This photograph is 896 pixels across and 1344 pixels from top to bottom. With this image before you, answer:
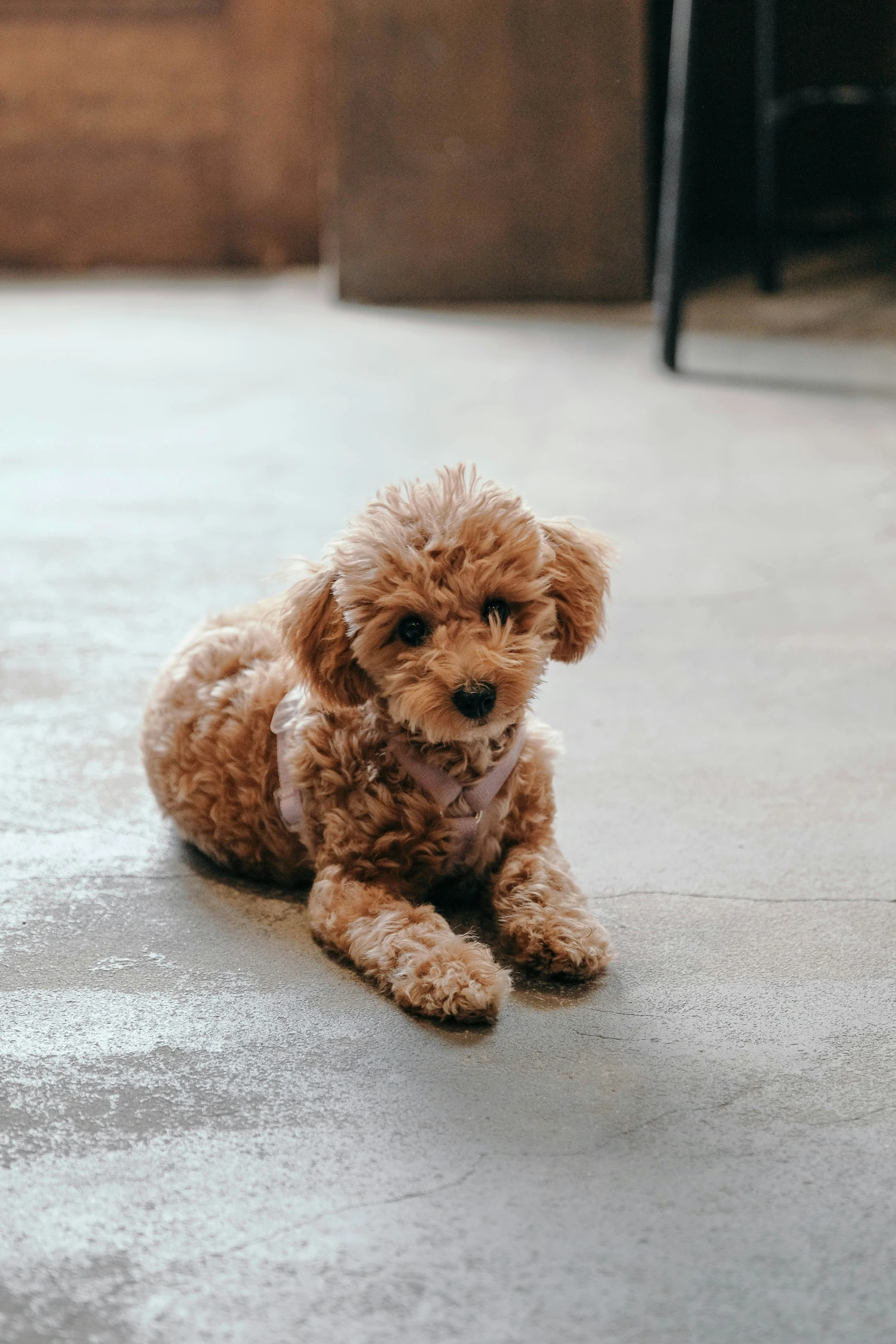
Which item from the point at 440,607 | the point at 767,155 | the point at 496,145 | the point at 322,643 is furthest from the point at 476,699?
the point at 496,145

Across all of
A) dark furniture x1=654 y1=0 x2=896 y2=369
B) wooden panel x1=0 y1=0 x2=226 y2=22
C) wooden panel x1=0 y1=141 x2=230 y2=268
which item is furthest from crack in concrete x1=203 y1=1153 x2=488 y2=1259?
wooden panel x1=0 y1=0 x2=226 y2=22

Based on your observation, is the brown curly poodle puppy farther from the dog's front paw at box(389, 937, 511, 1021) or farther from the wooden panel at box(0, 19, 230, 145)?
the wooden panel at box(0, 19, 230, 145)

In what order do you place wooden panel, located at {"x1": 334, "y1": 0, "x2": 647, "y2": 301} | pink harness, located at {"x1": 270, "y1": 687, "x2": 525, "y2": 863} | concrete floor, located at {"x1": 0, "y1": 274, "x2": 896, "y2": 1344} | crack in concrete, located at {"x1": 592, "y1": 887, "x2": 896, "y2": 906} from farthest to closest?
wooden panel, located at {"x1": 334, "y1": 0, "x2": 647, "y2": 301} < crack in concrete, located at {"x1": 592, "y1": 887, "x2": 896, "y2": 906} < pink harness, located at {"x1": 270, "y1": 687, "x2": 525, "y2": 863} < concrete floor, located at {"x1": 0, "y1": 274, "x2": 896, "y2": 1344}

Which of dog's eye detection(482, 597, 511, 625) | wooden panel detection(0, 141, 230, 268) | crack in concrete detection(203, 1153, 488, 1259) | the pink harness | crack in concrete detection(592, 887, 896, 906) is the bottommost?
wooden panel detection(0, 141, 230, 268)

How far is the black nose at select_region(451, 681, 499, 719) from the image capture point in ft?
6.53

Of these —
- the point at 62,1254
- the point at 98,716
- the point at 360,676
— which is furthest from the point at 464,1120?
the point at 98,716

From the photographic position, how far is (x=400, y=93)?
6945 mm

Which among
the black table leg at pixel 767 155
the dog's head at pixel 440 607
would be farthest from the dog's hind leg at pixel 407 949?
the black table leg at pixel 767 155

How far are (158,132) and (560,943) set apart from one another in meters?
7.69

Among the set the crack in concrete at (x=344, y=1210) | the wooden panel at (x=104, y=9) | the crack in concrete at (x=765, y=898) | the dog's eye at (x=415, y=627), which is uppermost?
the wooden panel at (x=104, y=9)

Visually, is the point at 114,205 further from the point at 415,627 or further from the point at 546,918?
the point at 546,918

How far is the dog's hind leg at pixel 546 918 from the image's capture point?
6.79 feet

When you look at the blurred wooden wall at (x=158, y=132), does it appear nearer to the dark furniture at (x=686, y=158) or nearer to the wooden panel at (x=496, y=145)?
the wooden panel at (x=496, y=145)

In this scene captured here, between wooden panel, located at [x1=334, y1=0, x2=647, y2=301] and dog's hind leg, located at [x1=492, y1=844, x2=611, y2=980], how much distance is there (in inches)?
210
